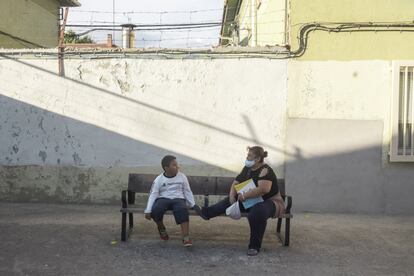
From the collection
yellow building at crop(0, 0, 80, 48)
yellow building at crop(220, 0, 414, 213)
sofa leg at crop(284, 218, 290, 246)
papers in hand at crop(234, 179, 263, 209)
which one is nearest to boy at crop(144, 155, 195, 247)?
papers in hand at crop(234, 179, 263, 209)

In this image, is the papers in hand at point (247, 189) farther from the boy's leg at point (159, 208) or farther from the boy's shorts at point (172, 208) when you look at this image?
the boy's leg at point (159, 208)

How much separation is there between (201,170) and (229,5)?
10.8 m

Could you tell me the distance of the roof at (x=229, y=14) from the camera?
700 inches

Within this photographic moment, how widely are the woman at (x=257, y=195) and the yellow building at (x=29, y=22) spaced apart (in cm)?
817

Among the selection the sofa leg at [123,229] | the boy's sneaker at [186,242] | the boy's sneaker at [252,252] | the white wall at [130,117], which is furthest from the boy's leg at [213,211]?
the white wall at [130,117]

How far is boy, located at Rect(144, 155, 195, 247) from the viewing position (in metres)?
6.02

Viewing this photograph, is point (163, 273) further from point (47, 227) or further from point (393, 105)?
point (393, 105)

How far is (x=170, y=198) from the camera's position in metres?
6.18

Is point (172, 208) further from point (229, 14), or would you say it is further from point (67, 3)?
point (229, 14)

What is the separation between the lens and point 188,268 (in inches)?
210

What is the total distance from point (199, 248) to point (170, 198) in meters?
0.67

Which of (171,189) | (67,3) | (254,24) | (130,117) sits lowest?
(171,189)

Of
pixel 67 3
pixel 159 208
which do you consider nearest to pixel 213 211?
pixel 159 208

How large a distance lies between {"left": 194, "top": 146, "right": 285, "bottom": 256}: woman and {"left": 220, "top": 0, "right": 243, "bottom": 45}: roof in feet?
39.1
